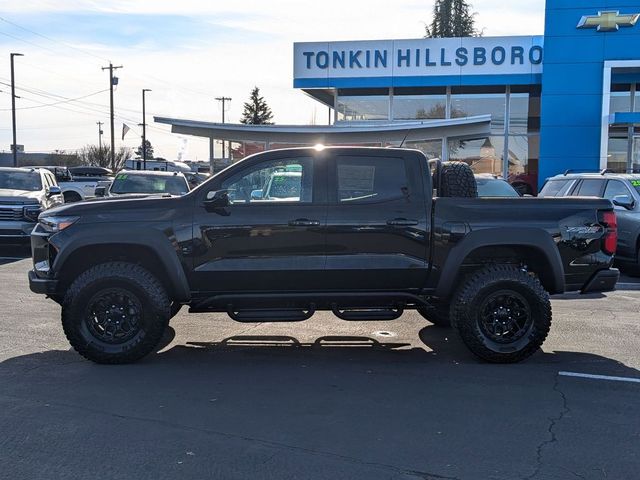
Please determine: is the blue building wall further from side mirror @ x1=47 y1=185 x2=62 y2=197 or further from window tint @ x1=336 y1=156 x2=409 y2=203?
window tint @ x1=336 y1=156 x2=409 y2=203

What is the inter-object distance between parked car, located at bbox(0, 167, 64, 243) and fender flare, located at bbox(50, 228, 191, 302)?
25.3ft

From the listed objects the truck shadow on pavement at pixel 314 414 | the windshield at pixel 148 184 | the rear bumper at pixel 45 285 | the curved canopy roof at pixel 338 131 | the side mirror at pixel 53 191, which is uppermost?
the curved canopy roof at pixel 338 131

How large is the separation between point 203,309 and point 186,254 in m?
0.59

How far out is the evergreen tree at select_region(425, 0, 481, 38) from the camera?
169 ft

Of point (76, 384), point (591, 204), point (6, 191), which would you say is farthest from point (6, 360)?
point (6, 191)

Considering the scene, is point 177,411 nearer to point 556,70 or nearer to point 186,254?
point 186,254

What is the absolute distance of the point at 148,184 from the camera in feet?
48.5

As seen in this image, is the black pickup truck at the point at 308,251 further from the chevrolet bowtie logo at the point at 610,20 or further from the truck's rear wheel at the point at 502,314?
the chevrolet bowtie logo at the point at 610,20

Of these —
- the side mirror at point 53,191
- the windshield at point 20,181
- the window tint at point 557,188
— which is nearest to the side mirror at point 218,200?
the window tint at point 557,188

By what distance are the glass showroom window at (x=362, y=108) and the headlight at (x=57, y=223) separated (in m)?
21.9

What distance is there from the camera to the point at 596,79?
72.8 feet

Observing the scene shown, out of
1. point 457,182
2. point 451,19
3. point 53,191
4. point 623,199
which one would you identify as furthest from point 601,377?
point 451,19

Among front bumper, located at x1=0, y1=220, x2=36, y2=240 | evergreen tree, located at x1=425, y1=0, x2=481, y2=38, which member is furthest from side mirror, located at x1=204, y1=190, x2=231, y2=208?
evergreen tree, located at x1=425, y1=0, x2=481, y2=38

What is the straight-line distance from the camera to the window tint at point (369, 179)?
6.13 m
